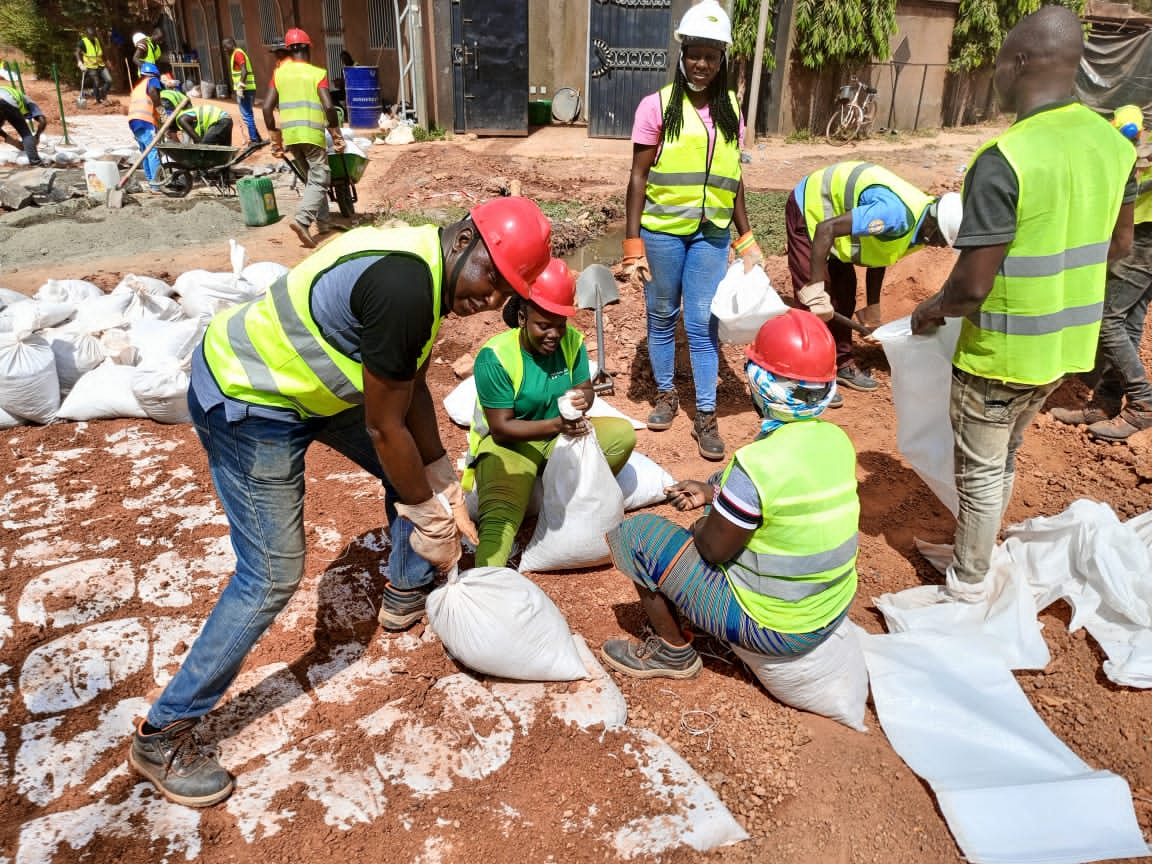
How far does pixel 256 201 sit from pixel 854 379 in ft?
18.4

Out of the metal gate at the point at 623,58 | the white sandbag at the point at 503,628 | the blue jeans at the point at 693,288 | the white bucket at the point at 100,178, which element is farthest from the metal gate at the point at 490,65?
the white sandbag at the point at 503,628

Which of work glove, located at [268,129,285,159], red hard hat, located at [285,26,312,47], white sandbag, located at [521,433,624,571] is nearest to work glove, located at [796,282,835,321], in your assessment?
white sandbag, located at [521,433,624,571]

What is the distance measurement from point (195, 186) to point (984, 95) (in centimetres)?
1356

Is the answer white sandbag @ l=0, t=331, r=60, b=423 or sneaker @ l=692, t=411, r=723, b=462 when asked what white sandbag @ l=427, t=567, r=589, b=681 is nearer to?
sneaker @ l=692, t=411, r=723, b=462

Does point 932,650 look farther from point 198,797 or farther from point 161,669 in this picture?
point 161,669

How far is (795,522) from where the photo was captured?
1.93m

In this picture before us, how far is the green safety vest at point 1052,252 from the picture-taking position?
214cm

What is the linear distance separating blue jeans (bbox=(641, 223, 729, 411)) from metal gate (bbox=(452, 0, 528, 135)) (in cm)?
944

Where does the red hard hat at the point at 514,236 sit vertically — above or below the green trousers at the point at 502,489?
above

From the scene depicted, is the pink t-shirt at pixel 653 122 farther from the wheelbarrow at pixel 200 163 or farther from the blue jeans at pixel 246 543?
the wheelbarrow at pixel 200 163

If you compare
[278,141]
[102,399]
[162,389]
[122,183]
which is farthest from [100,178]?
[162,389]

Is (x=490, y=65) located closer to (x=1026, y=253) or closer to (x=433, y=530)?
(x=1026, y=253)

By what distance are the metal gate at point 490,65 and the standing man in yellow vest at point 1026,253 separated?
10704 millimetres

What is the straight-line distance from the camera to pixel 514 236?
5.74 ft
